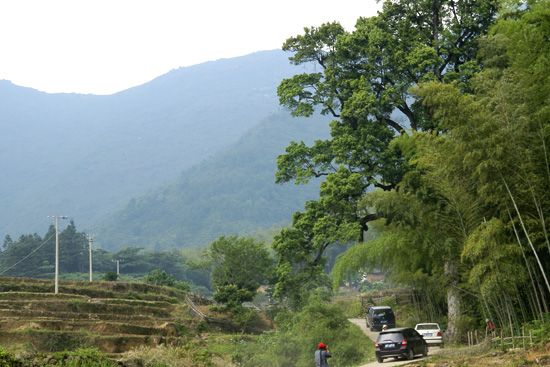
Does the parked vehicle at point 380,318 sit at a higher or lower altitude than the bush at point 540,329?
higher

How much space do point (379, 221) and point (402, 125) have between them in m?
4.26

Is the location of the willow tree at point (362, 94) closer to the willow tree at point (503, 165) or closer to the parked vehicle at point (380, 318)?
the willow tree at point (503, 165)

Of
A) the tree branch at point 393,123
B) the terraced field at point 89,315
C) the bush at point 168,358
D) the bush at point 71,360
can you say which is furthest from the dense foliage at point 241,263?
the bush at point 71,360

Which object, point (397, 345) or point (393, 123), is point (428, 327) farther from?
point (393, 123)

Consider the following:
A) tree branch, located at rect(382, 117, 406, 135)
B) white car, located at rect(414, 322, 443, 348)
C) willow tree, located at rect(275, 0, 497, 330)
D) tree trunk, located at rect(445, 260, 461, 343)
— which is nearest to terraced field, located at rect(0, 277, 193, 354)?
willow tree, located at rect(275, 0, 497, 330)

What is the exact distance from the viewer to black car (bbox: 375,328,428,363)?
82.7ft

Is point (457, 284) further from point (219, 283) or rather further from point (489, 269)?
point (219, 283)

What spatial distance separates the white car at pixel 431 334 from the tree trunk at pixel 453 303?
1.29ft

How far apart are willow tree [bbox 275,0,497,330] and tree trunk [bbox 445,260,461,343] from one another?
0.17 meters

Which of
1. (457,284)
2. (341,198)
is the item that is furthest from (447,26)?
(457,284)

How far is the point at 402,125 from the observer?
109ft

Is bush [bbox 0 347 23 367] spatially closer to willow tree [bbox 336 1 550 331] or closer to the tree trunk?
willow tree [bbox 336 1 550 331]

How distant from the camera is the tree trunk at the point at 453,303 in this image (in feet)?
94.5

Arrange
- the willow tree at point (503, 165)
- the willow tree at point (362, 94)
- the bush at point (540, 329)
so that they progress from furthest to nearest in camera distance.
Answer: the willow tree at point (362, 94) < the willow tree at point (503, 165) < the bush at point (540, 329)
